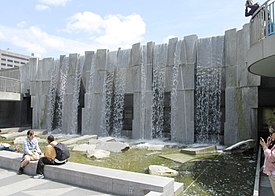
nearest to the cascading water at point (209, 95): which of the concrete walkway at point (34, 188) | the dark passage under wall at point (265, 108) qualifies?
the dark passage under wall at point (265, 108)

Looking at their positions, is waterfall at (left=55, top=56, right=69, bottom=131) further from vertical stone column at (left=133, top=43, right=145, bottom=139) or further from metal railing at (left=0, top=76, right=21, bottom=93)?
vertical stone column at (left=133, top=43, right=145, bottom=139)

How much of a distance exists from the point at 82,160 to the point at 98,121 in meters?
7.25

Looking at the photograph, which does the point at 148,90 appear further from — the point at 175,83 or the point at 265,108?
the point at 265,108

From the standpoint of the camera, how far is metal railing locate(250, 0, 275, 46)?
6814 millimetres

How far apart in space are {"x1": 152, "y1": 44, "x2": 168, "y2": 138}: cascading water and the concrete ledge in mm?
9296

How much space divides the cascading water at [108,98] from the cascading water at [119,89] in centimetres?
34

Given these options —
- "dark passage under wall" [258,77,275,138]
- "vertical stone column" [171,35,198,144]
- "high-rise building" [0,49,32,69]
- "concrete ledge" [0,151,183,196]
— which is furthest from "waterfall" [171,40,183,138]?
"high-rise building" [0,49,32,69]

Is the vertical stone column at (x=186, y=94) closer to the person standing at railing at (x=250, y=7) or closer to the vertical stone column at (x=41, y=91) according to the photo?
the person standing at railing at (x=250, y=7)

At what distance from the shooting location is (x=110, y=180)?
4.92 metres

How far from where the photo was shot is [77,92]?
17688 mm

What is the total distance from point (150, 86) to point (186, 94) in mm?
2338

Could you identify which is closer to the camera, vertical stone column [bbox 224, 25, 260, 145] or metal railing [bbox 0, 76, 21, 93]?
vertical stone column [bbox 224, 25, 260, 145]

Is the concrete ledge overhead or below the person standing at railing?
below

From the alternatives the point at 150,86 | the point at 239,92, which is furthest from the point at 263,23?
the point at 150,86
